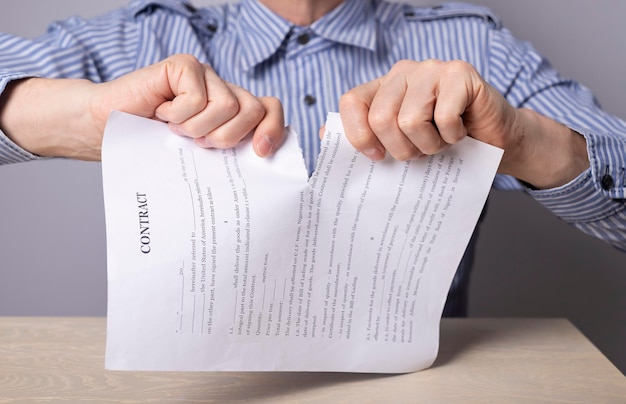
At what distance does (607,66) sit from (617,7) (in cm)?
13

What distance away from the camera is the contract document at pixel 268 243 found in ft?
1.91

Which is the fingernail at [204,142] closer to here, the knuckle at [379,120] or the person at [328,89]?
the person at [328,89]

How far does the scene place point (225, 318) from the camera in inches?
24.5

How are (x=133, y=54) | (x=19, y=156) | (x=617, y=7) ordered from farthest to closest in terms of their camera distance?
(x=617, y=7)
(x=133, y=54)
(x=19, y=156)

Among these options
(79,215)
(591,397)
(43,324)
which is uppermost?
(591,397)

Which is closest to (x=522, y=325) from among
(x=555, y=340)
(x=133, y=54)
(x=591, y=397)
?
(x=555, y=340)

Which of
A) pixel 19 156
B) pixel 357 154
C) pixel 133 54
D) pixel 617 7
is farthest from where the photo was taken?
pixel 617 7

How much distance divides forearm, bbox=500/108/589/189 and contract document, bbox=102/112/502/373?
13 cm

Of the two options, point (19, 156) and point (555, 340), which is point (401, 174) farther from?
point (19, 156)

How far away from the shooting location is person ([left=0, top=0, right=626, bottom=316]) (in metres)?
0.60

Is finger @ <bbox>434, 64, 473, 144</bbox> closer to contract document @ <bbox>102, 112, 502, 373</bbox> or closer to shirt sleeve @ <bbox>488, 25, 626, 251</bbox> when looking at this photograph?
contract document @ <bbox>102, 112, 502, 373</bbox>

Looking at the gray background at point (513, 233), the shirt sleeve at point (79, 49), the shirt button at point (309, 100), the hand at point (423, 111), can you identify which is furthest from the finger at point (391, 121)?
the gray background at point (513, 233)

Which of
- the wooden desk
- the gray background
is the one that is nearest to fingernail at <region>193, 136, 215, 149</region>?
the wooden desk

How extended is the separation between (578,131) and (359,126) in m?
0.37
